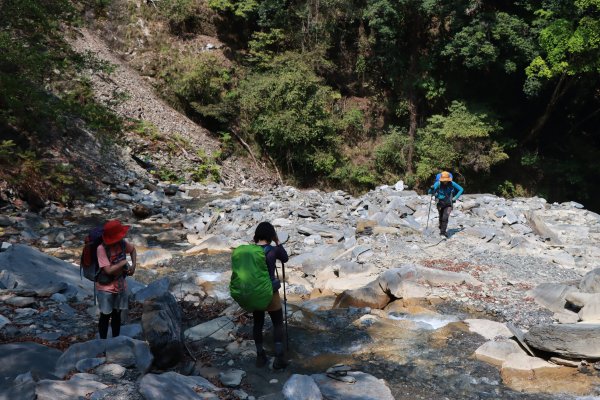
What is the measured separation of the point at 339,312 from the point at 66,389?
3.93 meters

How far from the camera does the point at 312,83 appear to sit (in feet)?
69.5

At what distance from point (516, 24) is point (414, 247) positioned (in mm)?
13104

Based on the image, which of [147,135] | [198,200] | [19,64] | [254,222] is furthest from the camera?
[147,135]

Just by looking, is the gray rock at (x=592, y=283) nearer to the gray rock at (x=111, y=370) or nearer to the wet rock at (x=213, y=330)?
the wet rock at (x=213, y=330)

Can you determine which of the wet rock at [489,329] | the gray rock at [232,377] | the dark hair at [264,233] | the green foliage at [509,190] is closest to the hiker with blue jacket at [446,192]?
the wet rock at [489,329]

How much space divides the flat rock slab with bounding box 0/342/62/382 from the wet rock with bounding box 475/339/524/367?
13.8 feet

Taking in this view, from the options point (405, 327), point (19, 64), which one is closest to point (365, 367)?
point (405, 327)

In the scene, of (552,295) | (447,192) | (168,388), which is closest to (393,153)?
(447,192)

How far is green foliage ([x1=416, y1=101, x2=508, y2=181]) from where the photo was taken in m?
19.7

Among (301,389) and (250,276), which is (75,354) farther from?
(301,389)

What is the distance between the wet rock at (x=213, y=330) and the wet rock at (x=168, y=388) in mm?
1511

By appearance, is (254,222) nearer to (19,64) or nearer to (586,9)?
(19,64)

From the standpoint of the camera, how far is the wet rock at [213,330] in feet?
17.7

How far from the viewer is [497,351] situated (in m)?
5.19
